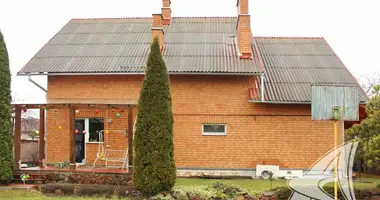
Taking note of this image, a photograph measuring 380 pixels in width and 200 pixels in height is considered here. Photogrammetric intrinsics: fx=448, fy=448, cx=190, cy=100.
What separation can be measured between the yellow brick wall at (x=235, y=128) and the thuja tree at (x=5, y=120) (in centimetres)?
351

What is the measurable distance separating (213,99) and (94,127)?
4.23 metres

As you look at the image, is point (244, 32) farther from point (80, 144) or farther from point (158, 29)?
point (80, 144)

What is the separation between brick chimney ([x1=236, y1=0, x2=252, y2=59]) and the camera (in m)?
15.6

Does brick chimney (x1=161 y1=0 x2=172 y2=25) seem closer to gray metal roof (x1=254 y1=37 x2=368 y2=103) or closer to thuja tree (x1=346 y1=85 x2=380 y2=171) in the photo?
gray metal roof (x1=254 y1=37 x2=368 y2=103)

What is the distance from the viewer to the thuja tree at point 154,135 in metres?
10.4

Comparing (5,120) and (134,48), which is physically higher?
(134,48)

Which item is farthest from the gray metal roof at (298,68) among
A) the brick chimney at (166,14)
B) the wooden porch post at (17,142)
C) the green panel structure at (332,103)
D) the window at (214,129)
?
the wooden porch post at (17,142)

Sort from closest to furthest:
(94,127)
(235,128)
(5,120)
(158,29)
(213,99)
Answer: (5,120), (235,128), (213,99), (94,127), (158,29)

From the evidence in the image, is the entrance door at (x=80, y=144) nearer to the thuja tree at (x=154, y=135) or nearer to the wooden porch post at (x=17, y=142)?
the wooden porch post at (x=17, y=142)

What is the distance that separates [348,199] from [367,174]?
7.98 metres

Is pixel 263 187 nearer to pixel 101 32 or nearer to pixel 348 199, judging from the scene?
pixel 348 199

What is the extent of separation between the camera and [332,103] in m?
9.15

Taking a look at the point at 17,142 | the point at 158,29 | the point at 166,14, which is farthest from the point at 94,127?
the point at 166,14

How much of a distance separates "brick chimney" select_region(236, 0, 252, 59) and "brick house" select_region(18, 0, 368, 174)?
3cm
